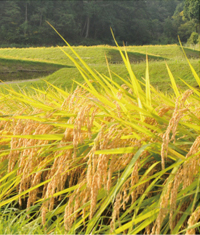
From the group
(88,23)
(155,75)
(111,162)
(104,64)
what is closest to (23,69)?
(104,64)

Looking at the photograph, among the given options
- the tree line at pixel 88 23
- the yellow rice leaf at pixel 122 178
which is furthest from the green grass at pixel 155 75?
the tree line at pixel 88 23

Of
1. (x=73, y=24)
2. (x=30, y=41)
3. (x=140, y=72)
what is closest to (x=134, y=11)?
(x=73, y=24)

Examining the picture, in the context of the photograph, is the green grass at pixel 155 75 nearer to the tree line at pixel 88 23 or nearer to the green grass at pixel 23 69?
the green grass at pixel 23 69

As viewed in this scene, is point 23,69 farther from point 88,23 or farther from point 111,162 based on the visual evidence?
point 88,23

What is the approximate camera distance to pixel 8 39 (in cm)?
3616

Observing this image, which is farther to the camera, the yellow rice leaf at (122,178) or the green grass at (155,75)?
the green grass at (155,75)

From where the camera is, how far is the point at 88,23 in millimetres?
47625

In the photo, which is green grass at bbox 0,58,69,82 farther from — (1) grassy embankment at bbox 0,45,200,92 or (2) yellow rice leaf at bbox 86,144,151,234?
(2) yellow rice leaf at bbox 86,144,151,234

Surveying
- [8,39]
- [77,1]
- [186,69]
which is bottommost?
[8,39]

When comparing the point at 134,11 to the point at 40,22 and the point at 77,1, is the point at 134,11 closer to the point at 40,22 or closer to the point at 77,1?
the point at 77,1

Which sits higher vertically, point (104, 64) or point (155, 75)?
point (155, 75)

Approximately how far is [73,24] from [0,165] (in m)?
42.9

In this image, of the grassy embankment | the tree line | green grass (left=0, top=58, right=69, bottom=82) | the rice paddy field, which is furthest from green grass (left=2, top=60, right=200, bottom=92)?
the tree line

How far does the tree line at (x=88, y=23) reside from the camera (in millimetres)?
37406
